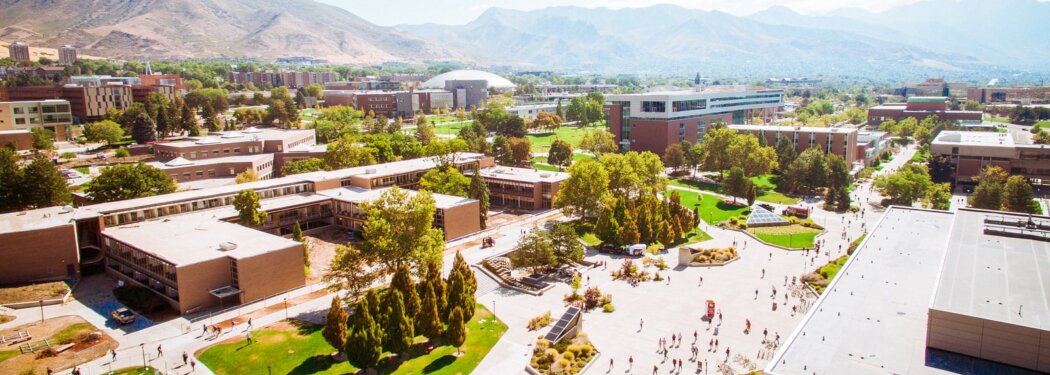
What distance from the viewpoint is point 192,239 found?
1639 inches

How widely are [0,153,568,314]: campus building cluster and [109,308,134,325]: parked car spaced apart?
2.23 meters

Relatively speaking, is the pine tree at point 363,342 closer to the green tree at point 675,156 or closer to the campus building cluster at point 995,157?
the green tree at point 675,156

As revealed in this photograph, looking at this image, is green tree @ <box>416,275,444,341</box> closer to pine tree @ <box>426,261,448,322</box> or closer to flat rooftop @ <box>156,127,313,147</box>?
pine tree @ <box>426,261,448,322</box>

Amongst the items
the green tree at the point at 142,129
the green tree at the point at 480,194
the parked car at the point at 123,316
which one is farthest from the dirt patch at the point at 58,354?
the green tree at the point at 142,129

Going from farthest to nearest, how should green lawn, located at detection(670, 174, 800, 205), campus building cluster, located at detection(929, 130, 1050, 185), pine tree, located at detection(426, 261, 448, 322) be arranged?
campus building cluster, located at detection(929, 130, 1050, 185), green lawn, located at detection(670, 174, 800, 205), pine tree, located at detection(426, 261, 448, 322)

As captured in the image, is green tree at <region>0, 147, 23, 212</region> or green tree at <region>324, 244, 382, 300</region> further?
green tree at <region>0, 147, 23, 212</region>

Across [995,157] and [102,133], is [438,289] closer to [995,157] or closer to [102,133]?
[995,157]

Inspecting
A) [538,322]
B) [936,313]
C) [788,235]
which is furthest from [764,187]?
[936,313]

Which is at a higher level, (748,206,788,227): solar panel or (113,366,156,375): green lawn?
(748,206,788,227): solar panel

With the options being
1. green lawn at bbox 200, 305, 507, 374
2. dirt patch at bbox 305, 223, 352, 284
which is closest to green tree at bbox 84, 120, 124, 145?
dirt patch at bbox 305, 223, 352, 284

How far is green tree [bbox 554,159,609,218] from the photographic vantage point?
5831 cm

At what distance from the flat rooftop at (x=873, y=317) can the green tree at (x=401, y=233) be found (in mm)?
21737

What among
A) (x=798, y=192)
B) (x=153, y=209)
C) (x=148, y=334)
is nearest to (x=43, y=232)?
(x=153, y=209)

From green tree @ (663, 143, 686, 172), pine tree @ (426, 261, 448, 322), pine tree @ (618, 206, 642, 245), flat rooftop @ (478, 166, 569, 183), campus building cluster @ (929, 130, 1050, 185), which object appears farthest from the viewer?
green tree @ (663, 143, 686, 172)
